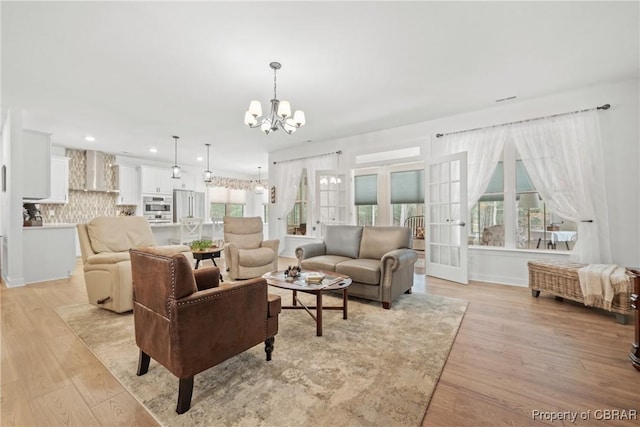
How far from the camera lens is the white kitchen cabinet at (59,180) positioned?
591cm

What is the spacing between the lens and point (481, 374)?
185 cm

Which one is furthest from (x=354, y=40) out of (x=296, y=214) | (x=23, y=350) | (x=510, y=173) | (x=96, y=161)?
(x=96, y=161)

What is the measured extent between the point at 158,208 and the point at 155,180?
78cm

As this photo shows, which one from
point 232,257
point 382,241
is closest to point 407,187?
point 382,241

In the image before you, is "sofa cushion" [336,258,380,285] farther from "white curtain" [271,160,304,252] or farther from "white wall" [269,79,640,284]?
"white curtain" [271,160,304,252]

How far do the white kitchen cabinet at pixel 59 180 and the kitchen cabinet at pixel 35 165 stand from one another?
1.77 metres

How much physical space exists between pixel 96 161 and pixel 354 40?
717 cm

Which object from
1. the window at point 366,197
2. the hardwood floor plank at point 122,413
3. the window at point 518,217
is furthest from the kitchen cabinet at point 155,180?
the window at point 518,217

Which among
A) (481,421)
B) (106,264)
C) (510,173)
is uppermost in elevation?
(510,173)

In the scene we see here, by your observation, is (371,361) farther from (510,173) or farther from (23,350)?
(510,173)

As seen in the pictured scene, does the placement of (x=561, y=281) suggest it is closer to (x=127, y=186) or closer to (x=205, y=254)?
(x=205, y=254)

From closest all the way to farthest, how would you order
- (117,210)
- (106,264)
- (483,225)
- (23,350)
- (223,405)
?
(223,405) < (23,350) < (106,264) < (483,225) < (117,210)

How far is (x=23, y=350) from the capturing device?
216cm

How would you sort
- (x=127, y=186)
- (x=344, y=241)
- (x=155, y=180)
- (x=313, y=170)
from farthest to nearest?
(x=155, y=180), (x=127, y=186), (x=313, y=170), (x=344, y=241)
